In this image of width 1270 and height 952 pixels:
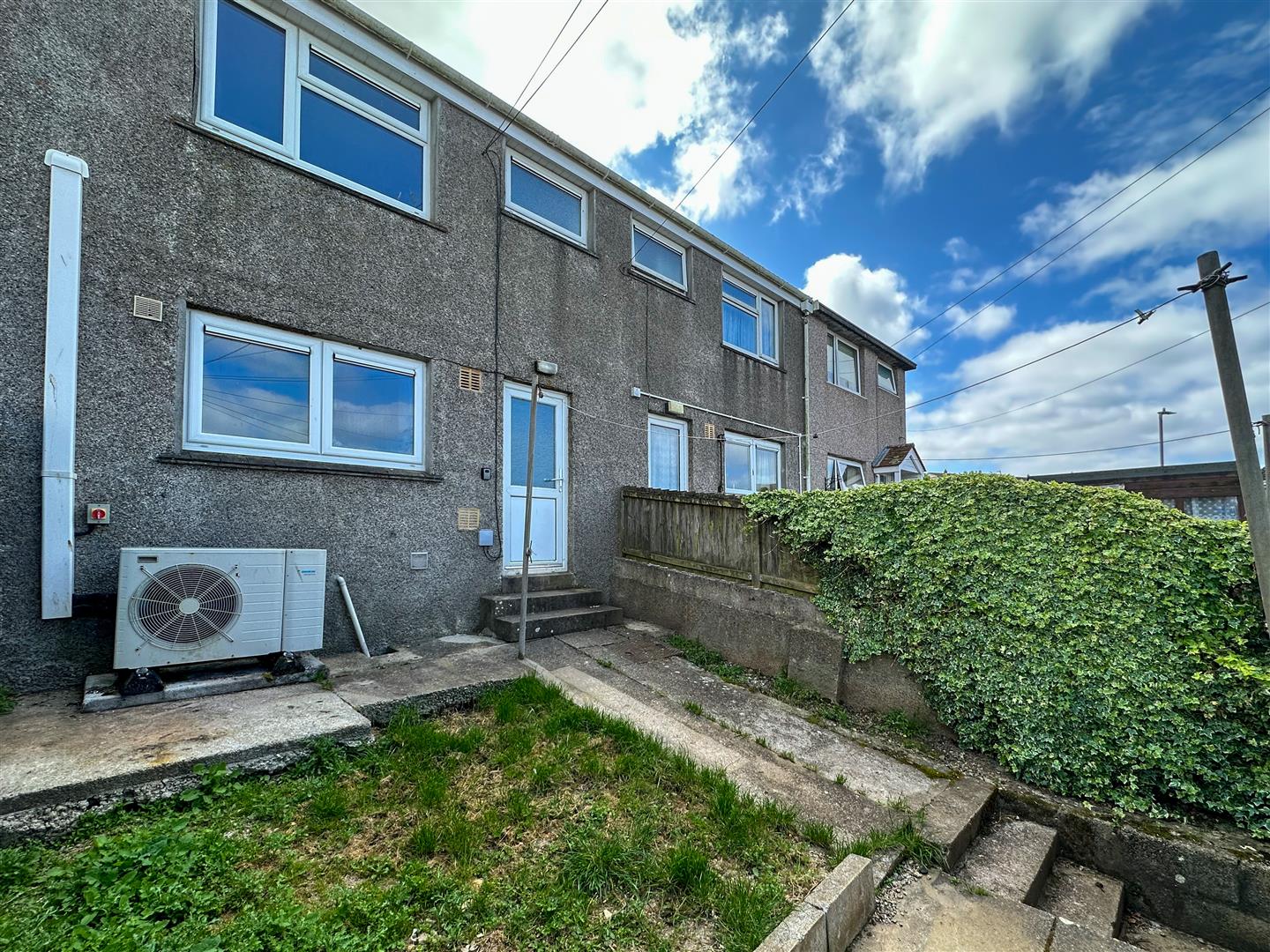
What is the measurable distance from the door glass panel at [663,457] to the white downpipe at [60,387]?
18.4 feet

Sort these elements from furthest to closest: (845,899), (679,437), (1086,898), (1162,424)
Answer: (1162,424) < (679,437) < (1086,898) < (845,899)

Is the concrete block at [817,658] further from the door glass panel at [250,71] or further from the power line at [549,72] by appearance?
the door glass panel at [250,71]

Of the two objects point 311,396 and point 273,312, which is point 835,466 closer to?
point 311,396

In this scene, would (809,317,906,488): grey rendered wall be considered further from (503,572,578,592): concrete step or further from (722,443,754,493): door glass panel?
(503,572,578,592): concrete step

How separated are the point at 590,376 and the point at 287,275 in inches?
130

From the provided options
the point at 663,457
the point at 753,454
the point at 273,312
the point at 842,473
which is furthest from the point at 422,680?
the point at 842,473

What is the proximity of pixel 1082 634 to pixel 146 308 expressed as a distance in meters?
6.54

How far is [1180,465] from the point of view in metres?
13.0

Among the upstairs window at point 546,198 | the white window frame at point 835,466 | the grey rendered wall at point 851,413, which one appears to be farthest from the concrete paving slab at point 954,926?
the white window frame at point 835,466

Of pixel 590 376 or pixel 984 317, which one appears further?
pixel 984 317

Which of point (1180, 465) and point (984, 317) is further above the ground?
point (984, 317)

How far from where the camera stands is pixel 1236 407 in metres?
2.48

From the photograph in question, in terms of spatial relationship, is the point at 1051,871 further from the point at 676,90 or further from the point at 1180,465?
Result: the point at 1180,465

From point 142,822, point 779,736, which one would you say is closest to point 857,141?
point 779,736
